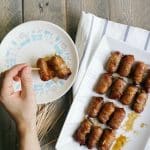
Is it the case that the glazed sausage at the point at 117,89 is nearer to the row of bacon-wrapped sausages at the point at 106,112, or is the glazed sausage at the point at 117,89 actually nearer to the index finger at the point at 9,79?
the row of bacon-wrapped sausages at the point at 106,112

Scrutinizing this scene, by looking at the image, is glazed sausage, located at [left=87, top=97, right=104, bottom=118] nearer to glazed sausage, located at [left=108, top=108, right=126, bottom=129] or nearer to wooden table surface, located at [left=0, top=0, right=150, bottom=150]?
glazed sausage, located at [left=108, top=108, right=126, bottom=129]

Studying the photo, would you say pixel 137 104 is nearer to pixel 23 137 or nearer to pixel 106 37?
pixel 106 37

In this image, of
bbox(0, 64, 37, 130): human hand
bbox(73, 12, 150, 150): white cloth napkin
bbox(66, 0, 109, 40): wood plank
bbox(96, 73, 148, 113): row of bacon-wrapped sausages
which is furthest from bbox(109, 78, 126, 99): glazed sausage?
bbox(0, 64, 37, 130): human hand

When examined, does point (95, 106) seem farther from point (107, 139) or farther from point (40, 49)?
point (40, 49)

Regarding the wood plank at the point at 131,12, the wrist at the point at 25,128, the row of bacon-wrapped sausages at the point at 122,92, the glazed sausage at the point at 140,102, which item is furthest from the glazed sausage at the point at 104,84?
the wrist at the point at 25,128

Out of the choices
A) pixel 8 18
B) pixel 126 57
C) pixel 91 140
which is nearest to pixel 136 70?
pixel 126 57

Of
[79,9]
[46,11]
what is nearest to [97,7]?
[79,9]
